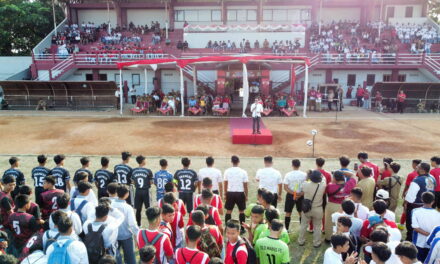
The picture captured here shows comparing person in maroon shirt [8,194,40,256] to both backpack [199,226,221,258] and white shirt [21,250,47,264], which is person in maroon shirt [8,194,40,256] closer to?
white shirt [21,250,47,264]

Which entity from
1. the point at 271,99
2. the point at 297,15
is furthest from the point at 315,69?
the point at 297,15

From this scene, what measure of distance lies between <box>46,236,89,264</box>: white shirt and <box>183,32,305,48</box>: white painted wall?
98.9ft

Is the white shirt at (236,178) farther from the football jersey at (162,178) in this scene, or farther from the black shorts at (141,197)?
the black shorts at (141,197)

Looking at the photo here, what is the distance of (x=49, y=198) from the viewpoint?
5.93 metres

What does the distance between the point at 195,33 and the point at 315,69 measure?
12.2 m

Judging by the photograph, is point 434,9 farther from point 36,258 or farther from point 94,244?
point 36,258

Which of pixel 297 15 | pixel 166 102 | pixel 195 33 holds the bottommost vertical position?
pixel 166 102

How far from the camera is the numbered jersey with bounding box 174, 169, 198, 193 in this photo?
6984 millimetres

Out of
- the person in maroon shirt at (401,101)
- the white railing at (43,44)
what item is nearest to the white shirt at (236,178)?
the person in maroon shirt at (401,101)

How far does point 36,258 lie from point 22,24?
123 feet

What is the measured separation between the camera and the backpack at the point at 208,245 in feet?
14.1

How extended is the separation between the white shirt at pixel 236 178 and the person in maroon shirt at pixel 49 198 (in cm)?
321

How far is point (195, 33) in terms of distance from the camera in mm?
32875

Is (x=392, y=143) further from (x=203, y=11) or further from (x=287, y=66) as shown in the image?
(x=203, y=11)
